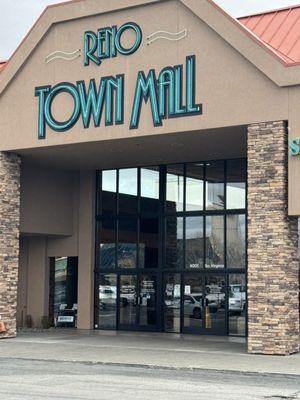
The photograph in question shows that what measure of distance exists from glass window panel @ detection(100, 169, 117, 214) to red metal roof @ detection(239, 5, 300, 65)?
8.27 metres

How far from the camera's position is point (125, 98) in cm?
2255

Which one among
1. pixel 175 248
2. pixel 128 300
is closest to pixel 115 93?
pixel 175 248

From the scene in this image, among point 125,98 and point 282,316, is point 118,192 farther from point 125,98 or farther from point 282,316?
point 282,316

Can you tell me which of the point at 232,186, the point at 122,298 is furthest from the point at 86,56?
the point at 122,298

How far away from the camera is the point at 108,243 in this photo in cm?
2919

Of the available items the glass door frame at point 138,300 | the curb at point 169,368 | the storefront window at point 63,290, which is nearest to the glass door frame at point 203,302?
the glass door frame at point 138,300

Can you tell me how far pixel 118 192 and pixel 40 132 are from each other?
→ 5773 mm

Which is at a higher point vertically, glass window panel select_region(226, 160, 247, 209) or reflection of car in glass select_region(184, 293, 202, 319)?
glass window panel select_region(226, 160, 247, 209)

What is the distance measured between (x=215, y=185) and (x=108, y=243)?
5123mm

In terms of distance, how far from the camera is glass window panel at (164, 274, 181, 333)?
27.3 meters

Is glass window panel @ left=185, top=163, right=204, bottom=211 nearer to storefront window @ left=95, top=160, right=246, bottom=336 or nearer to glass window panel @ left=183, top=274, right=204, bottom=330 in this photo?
storefront window @ left=95, top=160, right=246, bottom=336

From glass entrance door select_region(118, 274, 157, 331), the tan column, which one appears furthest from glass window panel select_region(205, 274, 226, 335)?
the tan column

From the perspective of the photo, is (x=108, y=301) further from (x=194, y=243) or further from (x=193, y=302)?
(x=194, y=243)

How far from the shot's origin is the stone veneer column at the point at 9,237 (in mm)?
24938
